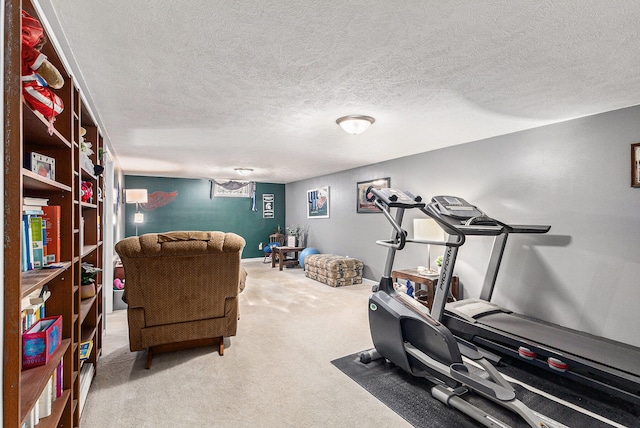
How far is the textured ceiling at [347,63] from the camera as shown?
4.91 feet

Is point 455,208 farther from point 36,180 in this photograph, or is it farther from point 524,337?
point 36,180

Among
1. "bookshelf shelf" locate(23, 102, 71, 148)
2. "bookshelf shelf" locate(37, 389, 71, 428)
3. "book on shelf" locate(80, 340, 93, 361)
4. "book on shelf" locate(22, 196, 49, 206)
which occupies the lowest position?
"book on shelf" locate(80, 340, 93, 361)

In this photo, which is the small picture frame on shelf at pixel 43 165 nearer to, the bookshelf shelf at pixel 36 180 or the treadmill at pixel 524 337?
the bookshelf shelf at pixel 36 180

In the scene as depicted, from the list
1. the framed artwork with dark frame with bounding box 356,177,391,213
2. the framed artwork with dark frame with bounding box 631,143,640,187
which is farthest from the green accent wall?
the framed artwork with dark frame with bounding box 631,143,640,187

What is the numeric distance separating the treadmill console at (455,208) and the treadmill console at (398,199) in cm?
17

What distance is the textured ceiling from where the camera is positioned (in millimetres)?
1495

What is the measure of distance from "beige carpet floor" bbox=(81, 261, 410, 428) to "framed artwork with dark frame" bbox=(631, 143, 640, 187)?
2694 millimetres

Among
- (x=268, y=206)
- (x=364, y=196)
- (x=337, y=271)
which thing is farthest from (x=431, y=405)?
(x=268, y=206)

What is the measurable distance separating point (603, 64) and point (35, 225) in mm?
3171

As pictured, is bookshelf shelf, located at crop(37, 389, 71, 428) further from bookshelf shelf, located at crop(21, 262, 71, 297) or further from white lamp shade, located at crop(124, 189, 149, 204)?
white lamp shade, located at crop(124, 189, 149, 204)

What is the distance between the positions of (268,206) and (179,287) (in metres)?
6.23

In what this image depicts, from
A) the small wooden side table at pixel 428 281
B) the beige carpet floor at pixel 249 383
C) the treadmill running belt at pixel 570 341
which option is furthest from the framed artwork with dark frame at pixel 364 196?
the treadmill running belt at pixel 570 341

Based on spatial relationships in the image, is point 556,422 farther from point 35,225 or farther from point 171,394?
point 35,225

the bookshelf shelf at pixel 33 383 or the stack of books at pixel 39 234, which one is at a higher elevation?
the stack of books at pixel 39 234
